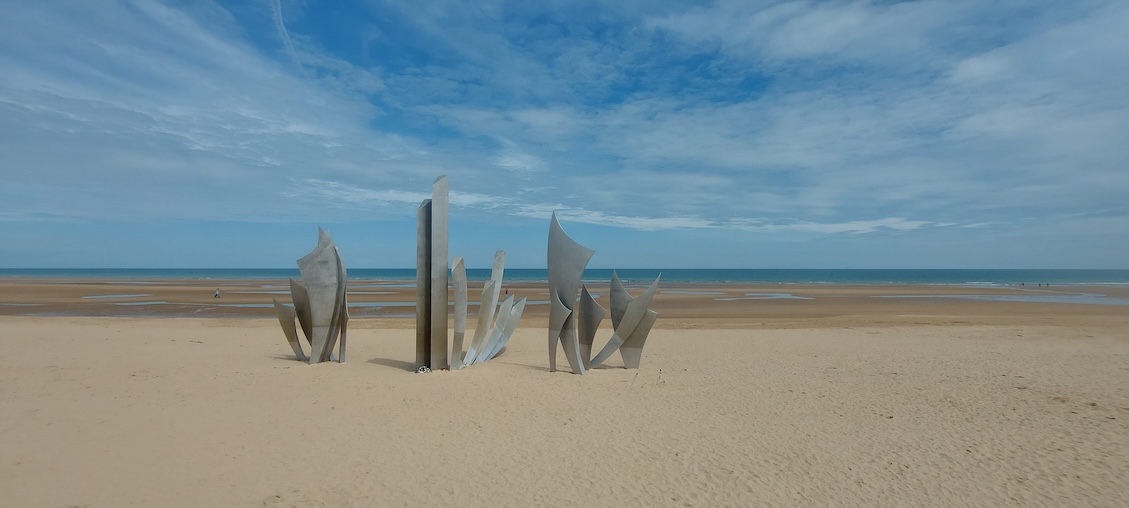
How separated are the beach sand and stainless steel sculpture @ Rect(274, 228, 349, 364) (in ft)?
1.87

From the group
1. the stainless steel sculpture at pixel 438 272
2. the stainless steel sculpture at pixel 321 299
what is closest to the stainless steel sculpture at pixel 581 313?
the stainless steel sculpture at pixel 438 272

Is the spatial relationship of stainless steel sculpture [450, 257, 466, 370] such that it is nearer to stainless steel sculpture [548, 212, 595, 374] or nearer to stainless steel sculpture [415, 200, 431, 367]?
stainless steel sculpture [415, 200, 431, 367]

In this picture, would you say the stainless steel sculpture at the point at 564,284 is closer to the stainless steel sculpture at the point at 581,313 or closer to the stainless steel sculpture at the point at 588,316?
the stainless steel sculpture at the point at 581,313

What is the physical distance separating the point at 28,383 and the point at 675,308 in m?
22.2

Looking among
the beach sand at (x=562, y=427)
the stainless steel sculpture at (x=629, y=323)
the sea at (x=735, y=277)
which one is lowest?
the beach sand at (x=562, y=427)

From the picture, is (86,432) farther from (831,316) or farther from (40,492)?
(831,316)

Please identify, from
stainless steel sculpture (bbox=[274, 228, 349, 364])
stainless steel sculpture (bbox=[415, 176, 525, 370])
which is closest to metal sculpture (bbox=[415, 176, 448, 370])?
A: stainless steel sculpture (bbox=[415, 176, 525, 370])

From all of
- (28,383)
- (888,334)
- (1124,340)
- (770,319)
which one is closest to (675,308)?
(770,319)

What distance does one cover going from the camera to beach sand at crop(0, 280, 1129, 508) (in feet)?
17.5

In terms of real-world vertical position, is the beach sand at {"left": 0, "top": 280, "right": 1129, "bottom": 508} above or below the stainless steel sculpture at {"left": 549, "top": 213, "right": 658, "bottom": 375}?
below

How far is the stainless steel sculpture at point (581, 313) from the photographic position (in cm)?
1023

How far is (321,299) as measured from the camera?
10.8 metres

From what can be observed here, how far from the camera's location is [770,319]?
70.9ft

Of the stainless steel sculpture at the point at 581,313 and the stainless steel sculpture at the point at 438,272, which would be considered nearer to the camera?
the stainless steel sculpture at the point at 581,313
